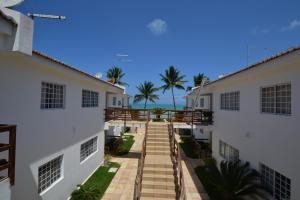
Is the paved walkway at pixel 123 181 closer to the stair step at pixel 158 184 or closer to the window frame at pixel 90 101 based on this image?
the stair step at pixel 158 184

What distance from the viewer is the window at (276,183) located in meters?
7.84

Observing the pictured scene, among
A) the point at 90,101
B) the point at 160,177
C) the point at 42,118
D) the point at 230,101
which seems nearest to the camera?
the point at 42,118

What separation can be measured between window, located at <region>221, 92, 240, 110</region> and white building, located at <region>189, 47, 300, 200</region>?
0.19ft

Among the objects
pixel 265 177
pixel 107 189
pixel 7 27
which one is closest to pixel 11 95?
pixel 7 27

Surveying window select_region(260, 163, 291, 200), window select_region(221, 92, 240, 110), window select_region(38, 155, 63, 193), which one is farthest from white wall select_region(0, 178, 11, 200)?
window select_region(221, 92, 240, 110)

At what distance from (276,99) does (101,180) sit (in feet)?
35.8

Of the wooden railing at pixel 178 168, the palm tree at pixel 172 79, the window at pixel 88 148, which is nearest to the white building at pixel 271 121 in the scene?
the wooden railing at pixel 178 168

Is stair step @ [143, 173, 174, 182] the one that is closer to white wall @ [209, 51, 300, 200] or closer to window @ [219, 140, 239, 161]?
window @ [219, 140, 239, 161]

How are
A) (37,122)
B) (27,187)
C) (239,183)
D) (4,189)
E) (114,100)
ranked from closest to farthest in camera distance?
(4,189) → (27,187) → (37,122) → (239,183) → (114,100)

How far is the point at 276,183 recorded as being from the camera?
849 centimetres

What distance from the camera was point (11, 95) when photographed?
22.9 ft

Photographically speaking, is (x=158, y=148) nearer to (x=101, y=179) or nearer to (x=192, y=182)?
(x=192, y=182)

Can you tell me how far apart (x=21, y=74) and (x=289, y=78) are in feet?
30.1

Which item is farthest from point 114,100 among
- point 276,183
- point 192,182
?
point 276,183
